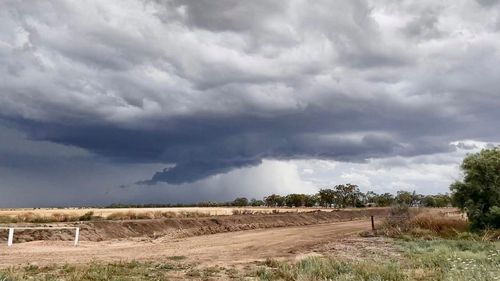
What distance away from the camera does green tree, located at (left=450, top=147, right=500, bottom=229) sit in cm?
3744

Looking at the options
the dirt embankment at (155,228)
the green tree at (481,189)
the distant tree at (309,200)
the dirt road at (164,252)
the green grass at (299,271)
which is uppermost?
the distant tree at (309,200)

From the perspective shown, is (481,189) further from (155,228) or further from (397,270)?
(155,228)

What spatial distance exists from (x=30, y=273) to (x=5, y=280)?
3.91 m

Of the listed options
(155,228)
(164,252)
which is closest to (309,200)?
(155,228)

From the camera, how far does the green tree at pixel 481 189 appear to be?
3744 cm

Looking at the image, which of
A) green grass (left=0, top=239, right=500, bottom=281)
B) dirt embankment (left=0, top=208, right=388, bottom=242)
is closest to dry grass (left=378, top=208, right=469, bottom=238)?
dirt embankment (left=0, top=208, right=388, bottom=242)

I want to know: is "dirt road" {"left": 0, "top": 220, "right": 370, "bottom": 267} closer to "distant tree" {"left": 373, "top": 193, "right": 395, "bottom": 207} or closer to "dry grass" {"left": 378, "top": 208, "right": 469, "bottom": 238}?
"dry grass" {"left": 378, "top": 208, "right": 469, "bottom": 238}

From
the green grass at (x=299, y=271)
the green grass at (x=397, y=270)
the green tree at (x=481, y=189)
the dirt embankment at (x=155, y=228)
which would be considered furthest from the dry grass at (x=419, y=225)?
the green grass at (x=299, y=271)

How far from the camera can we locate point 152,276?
18.6 m

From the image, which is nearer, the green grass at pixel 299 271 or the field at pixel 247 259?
the green grass at pixel 299 271

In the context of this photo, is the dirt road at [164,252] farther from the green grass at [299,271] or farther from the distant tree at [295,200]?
the distant tree at [295,200]

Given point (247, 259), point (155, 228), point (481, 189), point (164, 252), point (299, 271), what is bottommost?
point (299, 271)

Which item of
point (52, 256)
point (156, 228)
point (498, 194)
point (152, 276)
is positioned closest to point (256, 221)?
point (156, 228)

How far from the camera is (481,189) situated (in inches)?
1492
